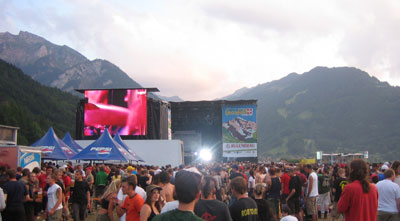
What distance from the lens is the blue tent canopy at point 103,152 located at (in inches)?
808

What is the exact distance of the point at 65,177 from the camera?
11.5m

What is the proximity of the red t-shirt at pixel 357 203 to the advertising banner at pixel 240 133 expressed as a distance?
37946 millimetres

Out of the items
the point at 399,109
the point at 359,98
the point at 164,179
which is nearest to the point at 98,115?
the point at 164,179

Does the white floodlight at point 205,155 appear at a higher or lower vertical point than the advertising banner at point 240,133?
lower

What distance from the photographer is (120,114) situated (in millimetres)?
36531

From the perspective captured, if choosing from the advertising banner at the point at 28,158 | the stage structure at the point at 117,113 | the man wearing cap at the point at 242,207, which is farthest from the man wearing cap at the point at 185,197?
the stage structure at the point at 117,113

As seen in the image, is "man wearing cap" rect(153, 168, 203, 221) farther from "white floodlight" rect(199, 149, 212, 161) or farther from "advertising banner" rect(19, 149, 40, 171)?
"white floodlight" rect(199, 149, 212, 161)

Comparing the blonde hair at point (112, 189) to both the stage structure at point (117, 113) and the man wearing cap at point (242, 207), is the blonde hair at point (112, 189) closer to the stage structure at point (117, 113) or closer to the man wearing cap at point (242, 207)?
the man wearing cap at point (242, 207)

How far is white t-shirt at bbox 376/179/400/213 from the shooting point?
6656 millimetres

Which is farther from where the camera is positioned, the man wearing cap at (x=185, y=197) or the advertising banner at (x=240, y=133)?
the advertising banner at (x=240, y=133)

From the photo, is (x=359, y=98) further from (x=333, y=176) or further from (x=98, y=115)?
(x=333, y=176)

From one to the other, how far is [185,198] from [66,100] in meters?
102

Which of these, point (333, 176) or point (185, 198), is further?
point (333, 176)

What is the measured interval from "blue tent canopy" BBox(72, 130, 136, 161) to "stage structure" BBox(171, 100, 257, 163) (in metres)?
22.7
